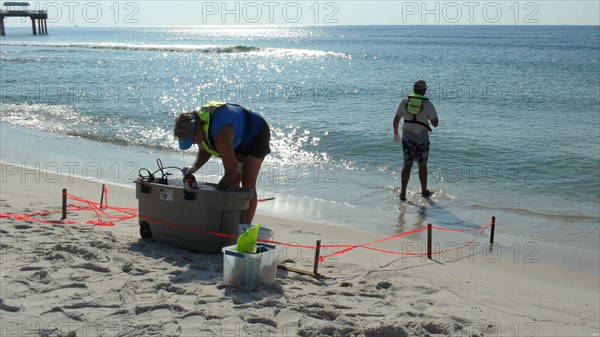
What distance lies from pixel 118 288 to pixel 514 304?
3.01 metres

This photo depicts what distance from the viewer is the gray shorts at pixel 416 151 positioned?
9.35 m

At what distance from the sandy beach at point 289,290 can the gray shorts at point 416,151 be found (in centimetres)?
224

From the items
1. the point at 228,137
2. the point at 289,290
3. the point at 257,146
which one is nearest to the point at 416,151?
the point at 257,146

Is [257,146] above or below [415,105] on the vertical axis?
below

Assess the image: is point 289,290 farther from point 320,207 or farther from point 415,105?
point 415,105

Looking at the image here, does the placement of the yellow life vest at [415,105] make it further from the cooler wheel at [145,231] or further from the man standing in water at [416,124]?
the cooler wheel at [145,231]

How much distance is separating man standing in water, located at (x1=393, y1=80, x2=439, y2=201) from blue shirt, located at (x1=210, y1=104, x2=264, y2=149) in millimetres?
3768

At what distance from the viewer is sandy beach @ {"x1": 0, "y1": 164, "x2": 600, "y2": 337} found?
172 inches

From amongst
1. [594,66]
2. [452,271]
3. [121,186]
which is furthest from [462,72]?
[452,271]

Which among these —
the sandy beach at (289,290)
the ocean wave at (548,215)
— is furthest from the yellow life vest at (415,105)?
the sandy beach at (289,290)

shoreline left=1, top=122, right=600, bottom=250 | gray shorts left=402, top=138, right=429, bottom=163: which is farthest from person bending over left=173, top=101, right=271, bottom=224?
gray shorts left=402, top=138, right=429, bottom=163

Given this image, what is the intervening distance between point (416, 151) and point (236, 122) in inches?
170

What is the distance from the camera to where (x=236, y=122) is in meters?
5.61

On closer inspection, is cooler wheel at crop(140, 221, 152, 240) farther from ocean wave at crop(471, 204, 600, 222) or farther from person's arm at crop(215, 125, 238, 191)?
ocean wave at crop(471, 204, 600, 222)
